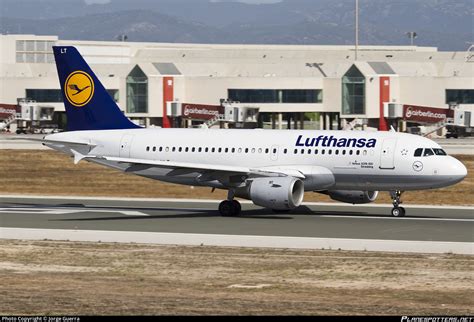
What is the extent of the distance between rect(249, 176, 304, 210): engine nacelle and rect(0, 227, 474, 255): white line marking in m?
5.69

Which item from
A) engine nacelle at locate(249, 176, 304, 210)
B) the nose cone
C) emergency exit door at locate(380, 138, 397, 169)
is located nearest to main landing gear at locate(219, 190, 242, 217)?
engine nacelle at locate(249, 176, 304, 210)

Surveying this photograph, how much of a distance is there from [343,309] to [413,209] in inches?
1068

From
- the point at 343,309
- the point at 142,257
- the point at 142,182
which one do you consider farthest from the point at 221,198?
the point at 343,309

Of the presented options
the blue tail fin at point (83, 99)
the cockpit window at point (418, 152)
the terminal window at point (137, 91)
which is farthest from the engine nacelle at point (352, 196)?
the terminal window at point (137, 91)

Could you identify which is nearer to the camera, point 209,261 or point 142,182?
point 209,261

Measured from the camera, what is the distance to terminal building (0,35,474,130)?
13162 centimetres

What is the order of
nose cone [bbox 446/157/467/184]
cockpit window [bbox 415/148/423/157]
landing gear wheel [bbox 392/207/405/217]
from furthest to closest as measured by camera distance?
landing gear wheel [bbox 392/207/405/217], cockpit window [bbox 415/148/423/157], nose cone [bbox 446/157/467/184]

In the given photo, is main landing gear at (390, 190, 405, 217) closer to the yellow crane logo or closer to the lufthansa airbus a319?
the lufthansa airbus a319

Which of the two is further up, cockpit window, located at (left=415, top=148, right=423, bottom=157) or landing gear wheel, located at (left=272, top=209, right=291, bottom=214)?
cockpit window, located at (left=415, top=148, right=423, bottom=157)

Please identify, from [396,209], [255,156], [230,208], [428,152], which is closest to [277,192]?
[230,208]

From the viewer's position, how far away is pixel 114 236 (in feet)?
136

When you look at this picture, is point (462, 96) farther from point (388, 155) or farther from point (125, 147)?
point (388, 155)

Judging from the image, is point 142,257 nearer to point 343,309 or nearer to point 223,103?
point 343,309

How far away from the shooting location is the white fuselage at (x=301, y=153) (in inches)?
1873
